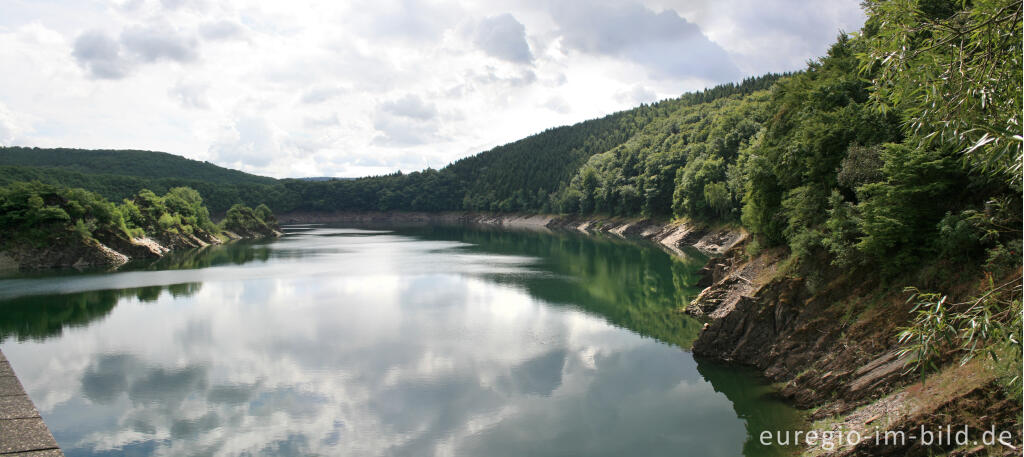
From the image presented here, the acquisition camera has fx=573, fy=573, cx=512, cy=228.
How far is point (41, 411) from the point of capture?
707 inches

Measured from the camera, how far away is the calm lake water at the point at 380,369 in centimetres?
1590

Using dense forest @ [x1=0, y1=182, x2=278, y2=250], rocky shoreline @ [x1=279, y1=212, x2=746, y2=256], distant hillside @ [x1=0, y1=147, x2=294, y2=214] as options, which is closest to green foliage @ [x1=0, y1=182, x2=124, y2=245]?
dense forest @ [x1=0, y1=182, x2=278, y2=250]

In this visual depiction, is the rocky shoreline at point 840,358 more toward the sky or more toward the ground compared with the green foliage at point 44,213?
more toward the ground

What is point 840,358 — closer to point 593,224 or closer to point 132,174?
point 593,224

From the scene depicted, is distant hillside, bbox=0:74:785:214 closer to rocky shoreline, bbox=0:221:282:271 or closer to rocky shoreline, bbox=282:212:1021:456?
rocky shoreline, bbox=0:221:282:271

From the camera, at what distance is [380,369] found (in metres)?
21.9

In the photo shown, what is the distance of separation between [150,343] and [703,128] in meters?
84.0

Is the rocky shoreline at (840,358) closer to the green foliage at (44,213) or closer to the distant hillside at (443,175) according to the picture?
the green foliage at (44,213)

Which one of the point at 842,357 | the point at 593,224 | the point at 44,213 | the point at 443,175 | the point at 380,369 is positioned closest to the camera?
the point at 842,357

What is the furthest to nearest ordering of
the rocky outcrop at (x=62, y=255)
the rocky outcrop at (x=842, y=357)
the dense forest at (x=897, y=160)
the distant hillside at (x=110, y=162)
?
the distant hillside at (x=110, y=162) → the rocky outcrop at (x=62, y=255) → the rocky outcrop at (x=842, y=357) → the dense forest at (x=897, y=160)

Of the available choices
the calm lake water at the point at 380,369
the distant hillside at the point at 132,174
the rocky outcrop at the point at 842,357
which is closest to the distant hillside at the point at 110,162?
the distant hillside at the point at 132,174

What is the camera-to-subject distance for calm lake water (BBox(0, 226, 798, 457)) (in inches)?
626

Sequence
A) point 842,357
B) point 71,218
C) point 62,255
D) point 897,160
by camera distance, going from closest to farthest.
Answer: point 897,160 < point 842,357 < point 62,255 < point 71,218

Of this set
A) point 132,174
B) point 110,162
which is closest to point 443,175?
point 132,174
